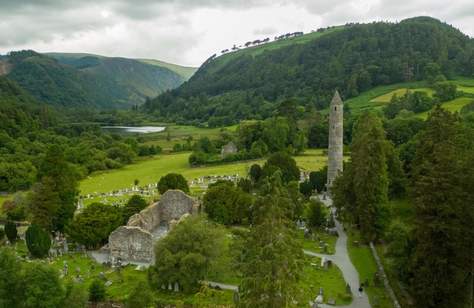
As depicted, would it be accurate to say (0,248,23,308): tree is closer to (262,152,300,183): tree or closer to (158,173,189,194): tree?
(158,173,189,194): tree

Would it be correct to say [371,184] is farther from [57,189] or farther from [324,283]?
[57,189]

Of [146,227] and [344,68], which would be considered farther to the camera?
[344,68]

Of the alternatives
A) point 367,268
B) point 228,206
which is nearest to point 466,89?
point 228,206

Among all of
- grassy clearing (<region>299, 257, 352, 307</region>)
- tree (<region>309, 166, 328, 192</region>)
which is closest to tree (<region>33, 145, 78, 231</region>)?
grassy clearing (<region>299, 257, 352, 307</region>)

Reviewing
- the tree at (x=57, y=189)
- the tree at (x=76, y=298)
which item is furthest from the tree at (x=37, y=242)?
the tree at (x=76, y=298)

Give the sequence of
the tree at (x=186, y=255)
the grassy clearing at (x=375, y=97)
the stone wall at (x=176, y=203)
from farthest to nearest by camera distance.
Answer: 1. the grassy clearing at (x=375, y=97)
2. the stone wall at (x=176, y=203)
3. the tree at (x=186, y=255)

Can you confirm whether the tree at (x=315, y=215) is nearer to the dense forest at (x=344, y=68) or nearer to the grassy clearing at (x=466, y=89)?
the grassy clearing at (x=466, y=89)
